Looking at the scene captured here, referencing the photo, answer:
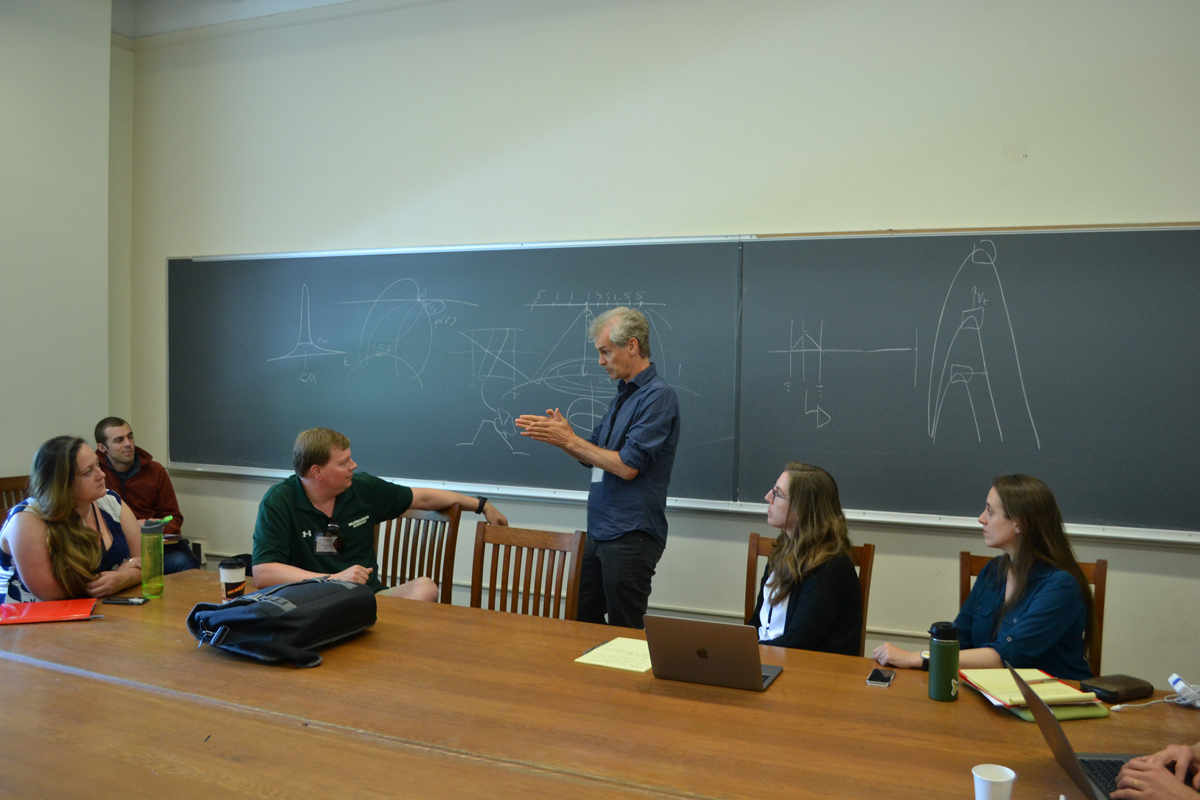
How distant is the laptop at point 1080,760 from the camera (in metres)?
1.43

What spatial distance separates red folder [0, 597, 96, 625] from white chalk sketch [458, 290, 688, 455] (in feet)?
6.79

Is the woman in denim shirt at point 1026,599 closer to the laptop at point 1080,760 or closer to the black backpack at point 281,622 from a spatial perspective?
the laptop at point 1080,760

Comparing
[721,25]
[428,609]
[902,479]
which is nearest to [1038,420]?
[902,479]

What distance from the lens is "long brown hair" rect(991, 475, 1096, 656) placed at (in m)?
2.30

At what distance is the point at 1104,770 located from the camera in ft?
4.97

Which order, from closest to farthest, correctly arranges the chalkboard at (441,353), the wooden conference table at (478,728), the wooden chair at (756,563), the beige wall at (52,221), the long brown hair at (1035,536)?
the wooden conference table at (478,728) → the long brown hair at (1035,536) → the wooden chair at (756,563) → the chalkboard at (441,353) → the beige wall at (52,221)

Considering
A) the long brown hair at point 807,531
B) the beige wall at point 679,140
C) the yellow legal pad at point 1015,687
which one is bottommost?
the yellow legal pad at point 1015,687

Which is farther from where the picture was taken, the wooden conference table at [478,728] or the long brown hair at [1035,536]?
the long brown hair at [1035,536]

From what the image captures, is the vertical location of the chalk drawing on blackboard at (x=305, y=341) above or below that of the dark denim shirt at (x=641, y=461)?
above

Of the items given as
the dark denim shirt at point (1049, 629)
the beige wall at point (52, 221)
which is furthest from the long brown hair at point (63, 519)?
the dark denim shirt at point (1049, 629)

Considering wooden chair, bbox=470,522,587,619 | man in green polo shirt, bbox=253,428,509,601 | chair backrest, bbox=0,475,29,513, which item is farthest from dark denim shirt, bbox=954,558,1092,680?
chair backrest, bbox=0,475,29,513

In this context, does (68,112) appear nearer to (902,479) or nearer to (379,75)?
(379,75)

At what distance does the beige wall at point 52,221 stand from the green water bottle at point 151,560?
2.48 m

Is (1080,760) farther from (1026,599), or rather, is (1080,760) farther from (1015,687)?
(1026,599)
